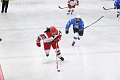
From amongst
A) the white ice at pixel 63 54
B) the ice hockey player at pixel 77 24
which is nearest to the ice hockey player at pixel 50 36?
the white ice at pixel 63 54

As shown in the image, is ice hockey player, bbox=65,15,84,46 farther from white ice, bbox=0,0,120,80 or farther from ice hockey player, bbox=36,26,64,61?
ice hockey player, bbox=36,26,64,61

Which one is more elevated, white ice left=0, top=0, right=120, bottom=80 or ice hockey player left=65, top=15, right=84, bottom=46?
ice hockey player left=65, top=15, right=84, bottom=46

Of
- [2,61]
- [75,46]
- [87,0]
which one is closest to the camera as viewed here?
[2,61]

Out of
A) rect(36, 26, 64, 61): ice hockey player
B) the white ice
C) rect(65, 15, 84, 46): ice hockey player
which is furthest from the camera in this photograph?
rect(65, 15, 84, 46): ice hockey player

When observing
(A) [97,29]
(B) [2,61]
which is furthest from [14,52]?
(A) [97,29]

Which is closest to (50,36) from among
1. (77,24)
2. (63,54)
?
(63,54)

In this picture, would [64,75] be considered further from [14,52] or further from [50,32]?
[14,52]

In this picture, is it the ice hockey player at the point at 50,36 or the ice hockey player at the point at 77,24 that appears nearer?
the ice hockey player at the point at 50,36

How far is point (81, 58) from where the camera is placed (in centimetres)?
610

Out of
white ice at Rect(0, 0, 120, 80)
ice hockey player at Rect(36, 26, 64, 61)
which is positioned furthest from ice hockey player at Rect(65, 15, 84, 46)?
ice hockey player at Rect(36, 26, 64, 61)

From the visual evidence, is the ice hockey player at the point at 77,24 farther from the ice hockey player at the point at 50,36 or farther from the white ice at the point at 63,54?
the ice hockey player at the point at 50,36

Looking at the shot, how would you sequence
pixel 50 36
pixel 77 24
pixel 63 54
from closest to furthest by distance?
pixel 50 36 → pixel 63 54 → pixel 77 24

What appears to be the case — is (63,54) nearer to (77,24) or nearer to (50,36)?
(77,24)

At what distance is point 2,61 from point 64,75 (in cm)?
159
